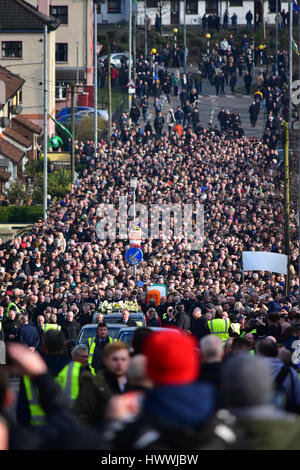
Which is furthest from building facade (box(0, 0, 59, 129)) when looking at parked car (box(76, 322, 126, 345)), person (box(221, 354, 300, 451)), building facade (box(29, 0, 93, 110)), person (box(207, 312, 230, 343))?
person (box(221, 354, 300, 451))

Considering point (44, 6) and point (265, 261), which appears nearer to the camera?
point (265, 261)

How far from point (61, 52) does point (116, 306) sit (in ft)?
171

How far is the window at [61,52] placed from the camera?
241 feet

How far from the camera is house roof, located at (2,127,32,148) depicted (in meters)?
57.3

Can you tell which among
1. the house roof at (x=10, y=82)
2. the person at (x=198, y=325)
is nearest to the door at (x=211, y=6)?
the house roof at (x=10, y=82)

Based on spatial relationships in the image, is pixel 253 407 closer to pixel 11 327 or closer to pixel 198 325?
pixel 198 325

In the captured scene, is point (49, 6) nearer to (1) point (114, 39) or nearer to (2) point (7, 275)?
(1) point (114, 39)

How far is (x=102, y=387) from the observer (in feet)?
25.9

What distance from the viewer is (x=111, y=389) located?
8055 millimetres

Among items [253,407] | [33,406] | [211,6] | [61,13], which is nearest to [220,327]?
[33,406]

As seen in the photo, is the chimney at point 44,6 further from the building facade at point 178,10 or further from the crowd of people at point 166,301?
the building facade at point 178,10

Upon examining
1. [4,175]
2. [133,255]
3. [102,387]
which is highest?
[102,387]

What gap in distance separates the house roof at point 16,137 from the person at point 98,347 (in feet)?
141

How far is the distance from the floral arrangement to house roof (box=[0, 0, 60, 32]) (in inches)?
1691
